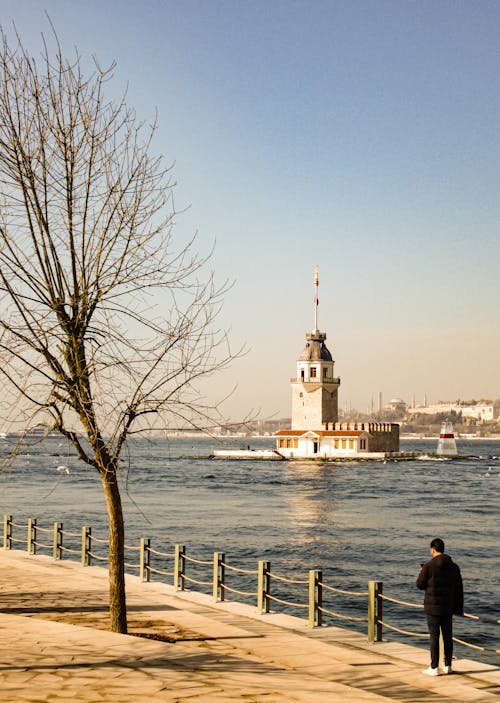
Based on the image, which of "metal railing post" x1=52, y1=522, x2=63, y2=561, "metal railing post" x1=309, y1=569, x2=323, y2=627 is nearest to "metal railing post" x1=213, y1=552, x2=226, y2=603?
"metal railing post" x1=309, y1=569, x2=323, y2=627

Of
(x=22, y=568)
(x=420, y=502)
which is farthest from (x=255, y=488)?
(x=22, y=568)

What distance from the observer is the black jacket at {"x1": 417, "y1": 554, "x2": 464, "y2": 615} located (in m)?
10.2

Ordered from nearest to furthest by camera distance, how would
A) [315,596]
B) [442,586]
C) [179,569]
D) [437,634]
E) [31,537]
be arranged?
[442,586], [437,634], [315,596], [179,569], [31,537]

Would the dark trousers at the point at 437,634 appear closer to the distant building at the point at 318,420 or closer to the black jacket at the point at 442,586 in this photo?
the black jacket at the point at 442,586

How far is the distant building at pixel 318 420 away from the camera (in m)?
125

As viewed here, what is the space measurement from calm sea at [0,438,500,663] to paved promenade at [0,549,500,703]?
6.58 ft

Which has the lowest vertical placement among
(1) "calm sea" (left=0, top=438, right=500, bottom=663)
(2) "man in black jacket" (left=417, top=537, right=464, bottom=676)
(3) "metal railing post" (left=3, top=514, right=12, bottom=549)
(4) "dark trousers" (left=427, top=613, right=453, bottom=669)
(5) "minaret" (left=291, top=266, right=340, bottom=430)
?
(1) "calm sea" (left=0, top=438, right=500, bottom=663)

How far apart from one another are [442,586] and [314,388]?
11601 cm

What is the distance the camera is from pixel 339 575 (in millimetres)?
28750

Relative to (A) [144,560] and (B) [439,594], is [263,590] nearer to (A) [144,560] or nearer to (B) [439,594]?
(A) [144,560]

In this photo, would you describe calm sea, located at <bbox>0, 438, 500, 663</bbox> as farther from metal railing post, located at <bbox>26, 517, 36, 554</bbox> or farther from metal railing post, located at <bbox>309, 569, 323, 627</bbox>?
metal railing post, located at <bbox>309, 569, 323, 627</bbox>

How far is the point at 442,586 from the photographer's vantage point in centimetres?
1023

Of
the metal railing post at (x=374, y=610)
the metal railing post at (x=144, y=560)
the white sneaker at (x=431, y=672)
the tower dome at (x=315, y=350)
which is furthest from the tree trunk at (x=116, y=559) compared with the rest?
the tower dome at (x=315, y=350)

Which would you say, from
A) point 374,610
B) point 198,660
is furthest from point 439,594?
point 198,660
